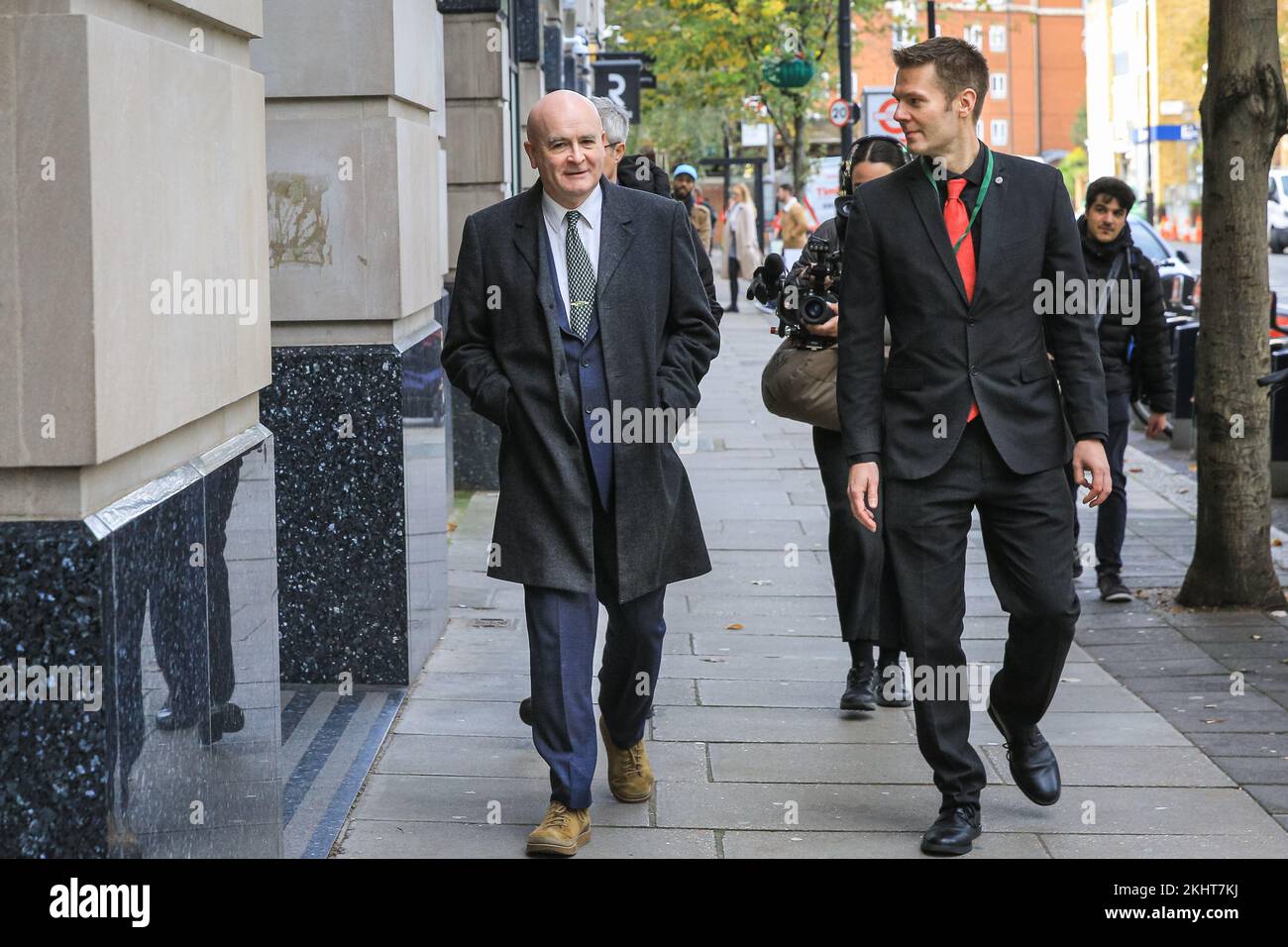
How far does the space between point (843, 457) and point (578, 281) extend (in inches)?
61.5

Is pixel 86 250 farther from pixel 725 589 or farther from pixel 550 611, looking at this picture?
pixel 725 589

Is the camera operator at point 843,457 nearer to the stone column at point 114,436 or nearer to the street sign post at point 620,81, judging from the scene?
the stone column at point 114,436

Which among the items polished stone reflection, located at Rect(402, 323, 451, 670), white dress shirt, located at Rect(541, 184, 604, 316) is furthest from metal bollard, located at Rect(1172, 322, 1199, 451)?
white dress shirt, located at Rect(541, 184, 604, 316)

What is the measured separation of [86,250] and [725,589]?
18.7 ft

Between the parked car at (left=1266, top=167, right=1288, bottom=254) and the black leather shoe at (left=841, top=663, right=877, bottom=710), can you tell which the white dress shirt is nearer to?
the black leather shoe at (left=841, top=663, right=877, bottom=710)

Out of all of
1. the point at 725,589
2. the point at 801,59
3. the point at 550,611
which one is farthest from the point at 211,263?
the point at 801,59

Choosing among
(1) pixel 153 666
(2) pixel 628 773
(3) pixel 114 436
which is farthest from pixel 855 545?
(3) pixel 114 436

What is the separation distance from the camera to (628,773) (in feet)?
16.6

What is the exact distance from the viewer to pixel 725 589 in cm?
835

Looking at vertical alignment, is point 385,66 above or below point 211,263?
above

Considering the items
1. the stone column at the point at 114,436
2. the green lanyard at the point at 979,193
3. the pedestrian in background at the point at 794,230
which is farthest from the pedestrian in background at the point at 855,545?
the pedestrian in background at the point at 794,230

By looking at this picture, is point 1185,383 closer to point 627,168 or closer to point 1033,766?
point 627,168
